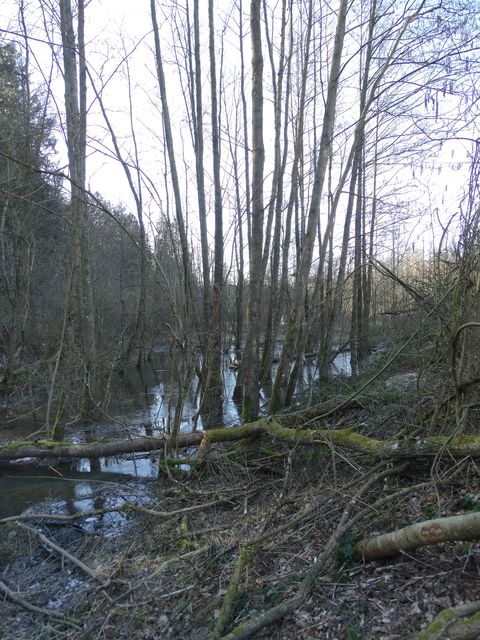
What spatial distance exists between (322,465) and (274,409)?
3.82 m

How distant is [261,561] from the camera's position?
3.88m

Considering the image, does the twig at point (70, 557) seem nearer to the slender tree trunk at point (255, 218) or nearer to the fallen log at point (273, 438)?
the fallen log at point (273, 438)

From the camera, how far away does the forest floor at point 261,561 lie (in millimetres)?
3018

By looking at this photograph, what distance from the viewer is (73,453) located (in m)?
7.18

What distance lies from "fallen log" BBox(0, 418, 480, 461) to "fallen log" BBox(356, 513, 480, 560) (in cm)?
106

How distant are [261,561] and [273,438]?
2.29m

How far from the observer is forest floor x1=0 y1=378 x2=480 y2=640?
3018mm

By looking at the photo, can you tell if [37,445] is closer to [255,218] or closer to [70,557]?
[70,557]

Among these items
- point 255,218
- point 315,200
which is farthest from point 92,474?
point 315,200

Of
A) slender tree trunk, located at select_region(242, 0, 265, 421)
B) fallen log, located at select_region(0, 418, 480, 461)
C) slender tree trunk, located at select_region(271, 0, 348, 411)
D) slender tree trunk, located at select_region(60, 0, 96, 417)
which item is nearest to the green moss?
fallen log, located at select_region(0, 418, 480, 461)

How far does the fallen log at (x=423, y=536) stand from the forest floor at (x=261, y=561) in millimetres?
95

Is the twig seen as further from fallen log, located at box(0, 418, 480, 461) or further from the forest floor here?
fallen log, located at box(0, 418, 480, 461)

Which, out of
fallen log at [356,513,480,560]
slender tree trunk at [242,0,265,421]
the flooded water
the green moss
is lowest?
the flooded water

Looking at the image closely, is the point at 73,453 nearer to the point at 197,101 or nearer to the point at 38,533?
the point at 38,533
